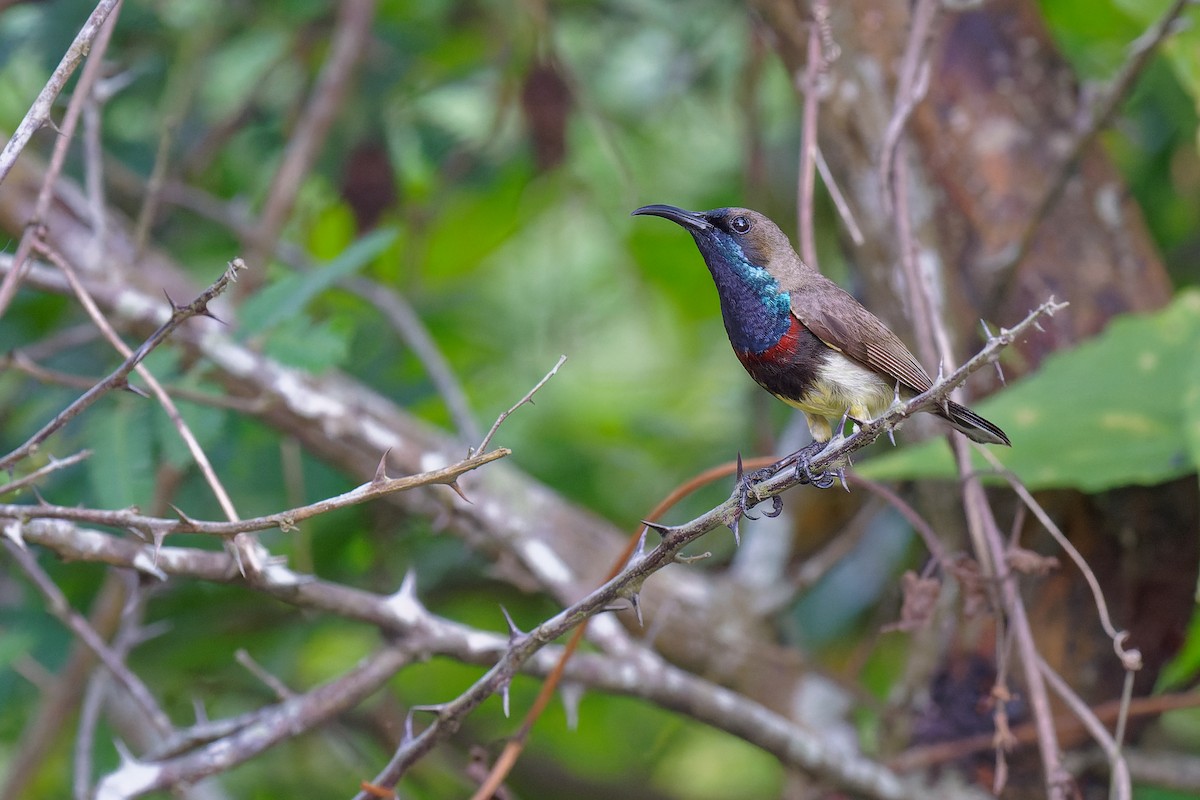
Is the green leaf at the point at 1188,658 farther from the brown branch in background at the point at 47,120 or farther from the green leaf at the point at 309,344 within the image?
the brown branch in background at the point at 47,120

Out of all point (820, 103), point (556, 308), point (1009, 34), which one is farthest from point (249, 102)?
point (1009, 34)

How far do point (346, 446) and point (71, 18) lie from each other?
84.8 inches

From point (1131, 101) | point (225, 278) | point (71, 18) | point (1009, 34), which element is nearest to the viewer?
point (225, 278)

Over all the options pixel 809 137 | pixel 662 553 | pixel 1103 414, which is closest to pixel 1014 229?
pixel 1103 414

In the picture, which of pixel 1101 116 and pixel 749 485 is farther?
pixel 1101 116

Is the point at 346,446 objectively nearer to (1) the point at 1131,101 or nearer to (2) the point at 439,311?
(2) the point at 439,311

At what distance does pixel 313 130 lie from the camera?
438cm

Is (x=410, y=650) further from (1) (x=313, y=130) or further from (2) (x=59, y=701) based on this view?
(1) (x=313, y=130)

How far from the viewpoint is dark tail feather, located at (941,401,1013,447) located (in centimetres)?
242

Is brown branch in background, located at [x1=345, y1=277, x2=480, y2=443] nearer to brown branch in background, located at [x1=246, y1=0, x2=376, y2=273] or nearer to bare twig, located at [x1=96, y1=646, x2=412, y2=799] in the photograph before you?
brown branch in background, located at [x1=246, y1=0, x2=376, y2=273]

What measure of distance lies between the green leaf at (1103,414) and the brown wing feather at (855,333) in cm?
47

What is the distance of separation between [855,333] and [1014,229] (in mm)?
1336

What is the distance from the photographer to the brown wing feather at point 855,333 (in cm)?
265

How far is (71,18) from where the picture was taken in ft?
14.8
